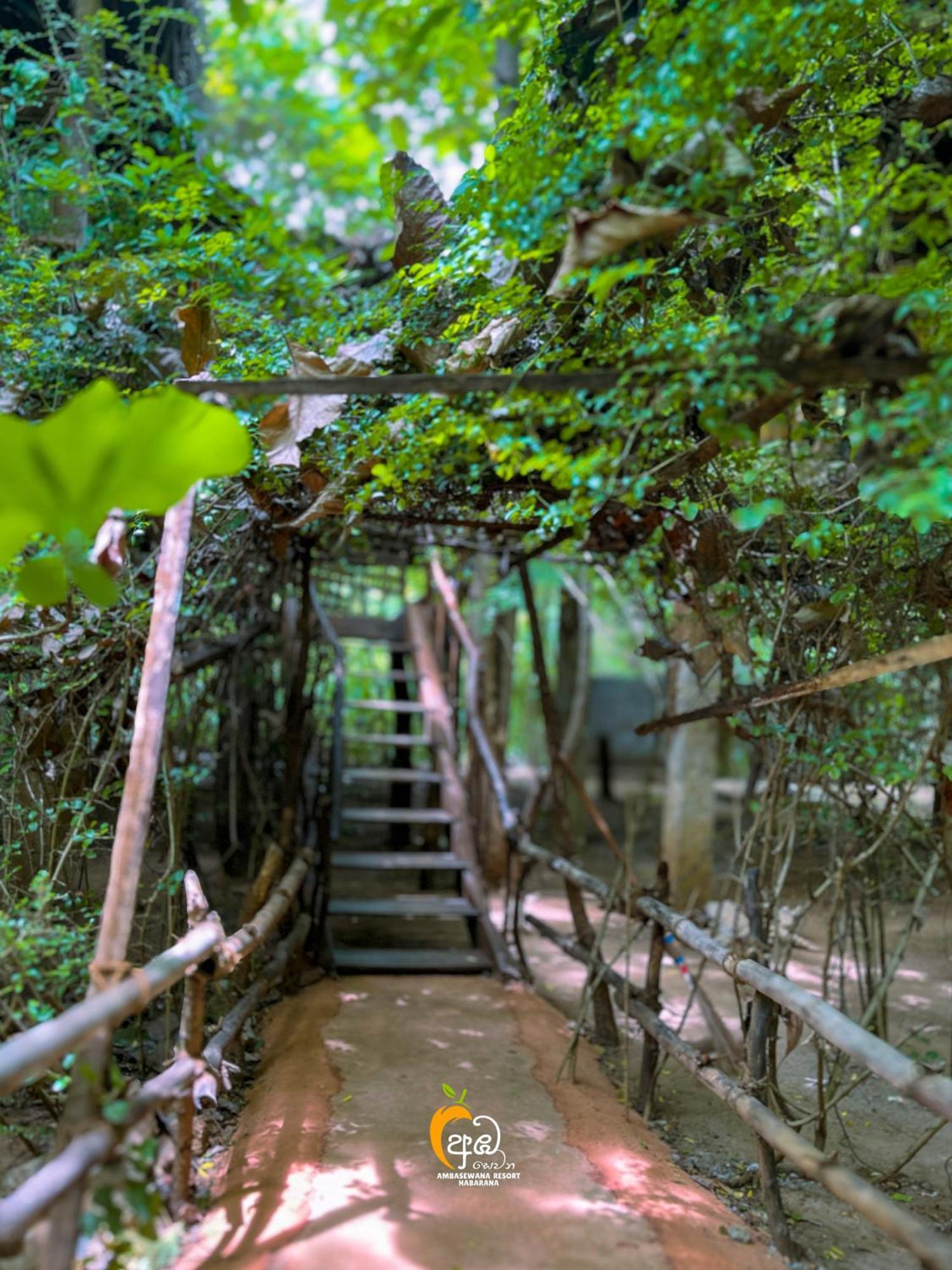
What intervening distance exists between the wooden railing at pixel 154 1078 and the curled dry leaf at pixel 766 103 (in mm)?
2319

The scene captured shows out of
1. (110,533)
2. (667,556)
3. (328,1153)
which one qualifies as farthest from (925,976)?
(110,533)

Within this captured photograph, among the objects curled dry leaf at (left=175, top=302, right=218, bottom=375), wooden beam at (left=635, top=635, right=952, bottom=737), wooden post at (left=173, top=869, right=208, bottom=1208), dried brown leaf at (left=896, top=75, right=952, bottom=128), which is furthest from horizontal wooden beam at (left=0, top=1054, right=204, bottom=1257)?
dried brown leaf at (left=896, top=75, right=952, bottom=128)

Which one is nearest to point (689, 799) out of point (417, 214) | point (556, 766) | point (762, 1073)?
point (556, 766)

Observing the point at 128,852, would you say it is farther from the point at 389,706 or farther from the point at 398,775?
→ the point at 389,706

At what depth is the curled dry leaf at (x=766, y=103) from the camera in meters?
2.08

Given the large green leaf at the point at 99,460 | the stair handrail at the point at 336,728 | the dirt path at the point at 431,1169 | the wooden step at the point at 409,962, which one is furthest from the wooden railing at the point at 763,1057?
the large green leaf at the point at 99,460

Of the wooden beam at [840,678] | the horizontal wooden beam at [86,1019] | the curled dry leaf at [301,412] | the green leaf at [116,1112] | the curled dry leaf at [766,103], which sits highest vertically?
the curled dry leaf at [766,103]

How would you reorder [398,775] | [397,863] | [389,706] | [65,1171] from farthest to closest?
[389,706] < [398,775] < [397,863] < [65,1171]

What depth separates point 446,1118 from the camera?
2867mm

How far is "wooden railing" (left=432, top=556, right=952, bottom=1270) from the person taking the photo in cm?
182

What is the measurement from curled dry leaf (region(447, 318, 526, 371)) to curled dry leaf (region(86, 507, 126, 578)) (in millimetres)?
1108

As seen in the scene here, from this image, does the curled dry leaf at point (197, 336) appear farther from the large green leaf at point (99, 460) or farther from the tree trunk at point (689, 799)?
the tree trunk at point (689, 799)

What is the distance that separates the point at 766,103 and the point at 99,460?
Answer: 1.70 m

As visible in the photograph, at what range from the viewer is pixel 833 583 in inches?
120
